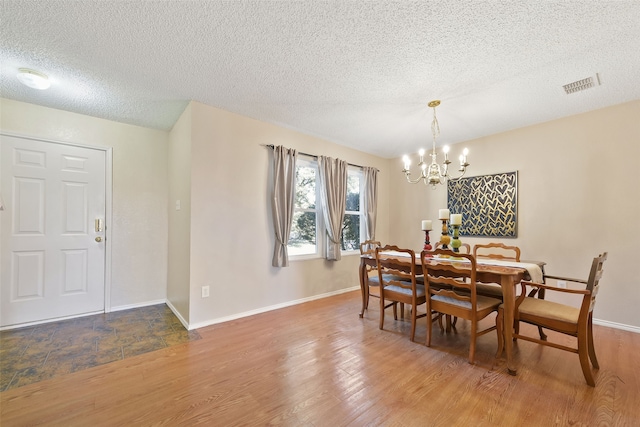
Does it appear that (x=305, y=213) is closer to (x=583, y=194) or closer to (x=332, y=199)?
(x=332, y=199)

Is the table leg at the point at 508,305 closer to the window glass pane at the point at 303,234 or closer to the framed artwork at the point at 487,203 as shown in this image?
the framed artwork at the point at 487,203

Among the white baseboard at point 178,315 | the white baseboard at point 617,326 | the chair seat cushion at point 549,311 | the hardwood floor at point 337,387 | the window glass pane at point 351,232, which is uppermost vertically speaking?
the window glass pane at point 351,232

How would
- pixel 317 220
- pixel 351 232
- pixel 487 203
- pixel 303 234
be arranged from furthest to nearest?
pixel 351 232 < pixel 317 220 < pixel 303 234 < pixel 487 203

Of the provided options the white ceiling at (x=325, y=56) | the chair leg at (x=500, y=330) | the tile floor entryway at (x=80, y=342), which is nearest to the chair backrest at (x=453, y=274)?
the chair leg at (x=500, y=330)

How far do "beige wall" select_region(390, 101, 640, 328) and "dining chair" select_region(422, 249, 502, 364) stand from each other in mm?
1636

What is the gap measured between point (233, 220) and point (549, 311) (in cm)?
309

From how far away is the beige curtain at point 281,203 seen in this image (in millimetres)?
3357

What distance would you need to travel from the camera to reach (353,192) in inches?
183

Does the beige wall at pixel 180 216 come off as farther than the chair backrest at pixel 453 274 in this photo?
Yes

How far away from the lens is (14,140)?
9.15 ft

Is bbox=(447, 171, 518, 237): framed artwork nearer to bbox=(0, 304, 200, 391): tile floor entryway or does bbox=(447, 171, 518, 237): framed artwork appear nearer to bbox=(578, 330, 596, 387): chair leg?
bbox=(578, 330, 596, 387): chair leg

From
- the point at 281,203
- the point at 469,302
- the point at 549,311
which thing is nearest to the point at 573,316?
the point at 549,311

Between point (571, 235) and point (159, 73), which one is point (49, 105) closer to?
point (159, 73)

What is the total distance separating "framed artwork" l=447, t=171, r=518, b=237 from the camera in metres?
3.54
